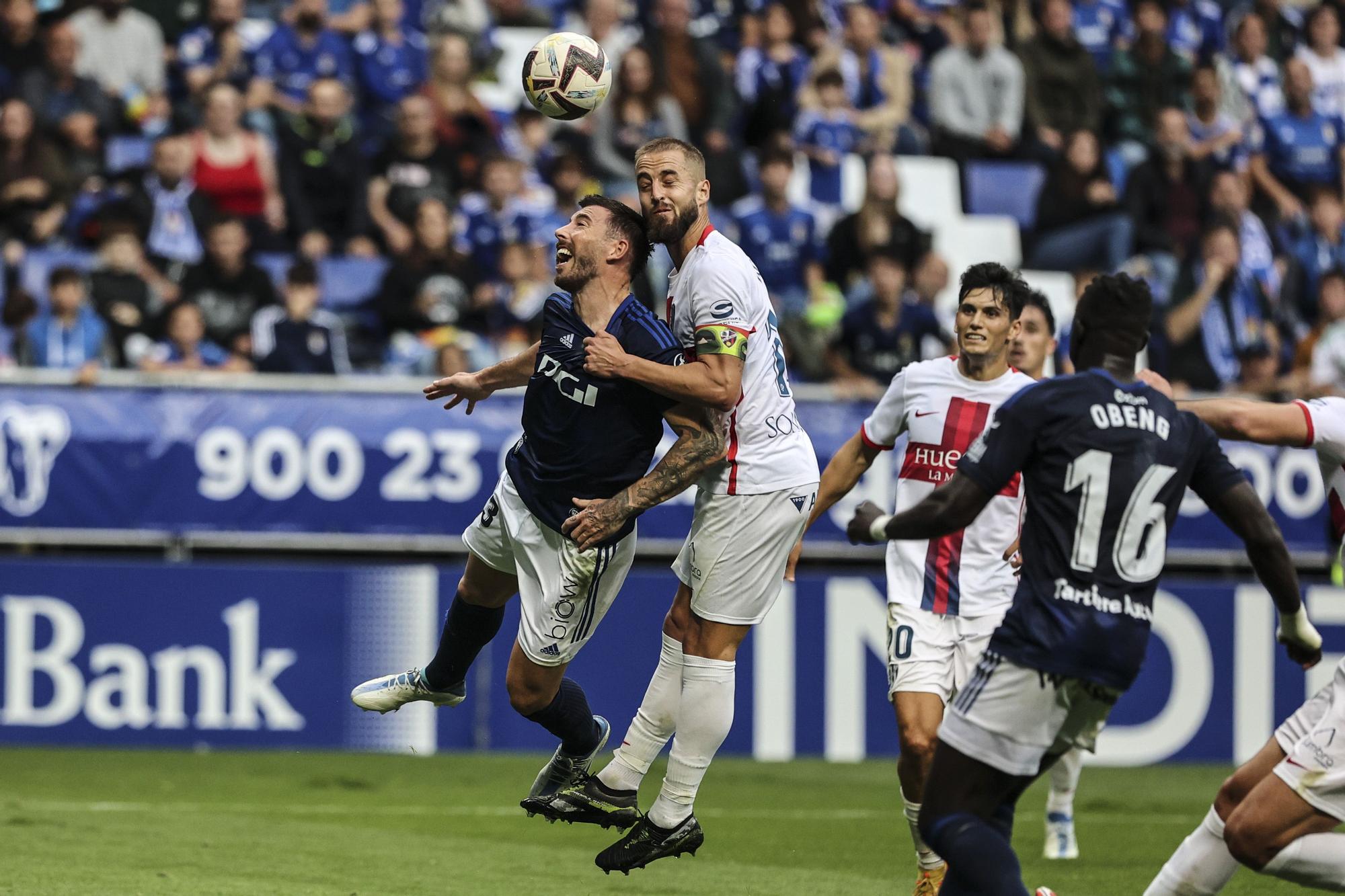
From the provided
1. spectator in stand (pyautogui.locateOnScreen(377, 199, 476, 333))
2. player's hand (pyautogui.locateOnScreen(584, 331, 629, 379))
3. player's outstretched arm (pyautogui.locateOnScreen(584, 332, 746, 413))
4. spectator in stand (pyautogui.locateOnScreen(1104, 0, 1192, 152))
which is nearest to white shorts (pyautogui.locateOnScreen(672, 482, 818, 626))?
player's outstretched arm (pyautogui.locateOnScreen(584, 332, 746, 413))

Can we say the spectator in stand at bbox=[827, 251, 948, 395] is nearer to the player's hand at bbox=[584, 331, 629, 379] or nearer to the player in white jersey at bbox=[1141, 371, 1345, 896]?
the player's hand at bbox=[584, 331, 629, 379]

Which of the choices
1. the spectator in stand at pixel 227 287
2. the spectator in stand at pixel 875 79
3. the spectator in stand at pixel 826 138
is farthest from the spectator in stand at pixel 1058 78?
the spectator in stand at pixel 227 287

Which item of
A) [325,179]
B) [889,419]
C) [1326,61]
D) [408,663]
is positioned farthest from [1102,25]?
[889,419]

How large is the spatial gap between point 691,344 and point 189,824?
4.29 metres

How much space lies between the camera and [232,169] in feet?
48.2

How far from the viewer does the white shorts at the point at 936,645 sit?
25.6 ft

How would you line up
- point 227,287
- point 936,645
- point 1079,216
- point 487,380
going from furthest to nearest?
1. point 1079,216
2. point 227,287
3. point 936,645
4. point 487,380

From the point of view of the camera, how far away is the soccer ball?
7660 millimetres

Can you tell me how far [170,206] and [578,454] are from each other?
8.08m

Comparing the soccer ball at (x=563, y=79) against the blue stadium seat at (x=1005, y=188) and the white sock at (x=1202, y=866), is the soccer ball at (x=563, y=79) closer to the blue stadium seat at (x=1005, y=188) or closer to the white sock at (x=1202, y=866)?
the white sock at (x=1202, y=866)

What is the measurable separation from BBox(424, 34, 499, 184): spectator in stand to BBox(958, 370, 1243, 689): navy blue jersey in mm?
10420

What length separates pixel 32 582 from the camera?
12188 mm

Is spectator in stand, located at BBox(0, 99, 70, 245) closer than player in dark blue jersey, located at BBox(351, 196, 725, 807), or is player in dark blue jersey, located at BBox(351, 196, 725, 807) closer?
player in dark blue jersey, located at BBox(351, 196, 725, 807)

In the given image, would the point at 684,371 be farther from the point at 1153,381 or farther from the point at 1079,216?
the point at 1079,216
